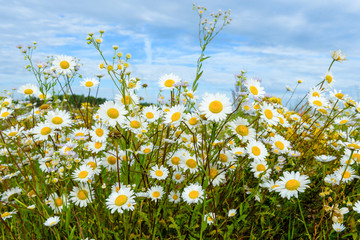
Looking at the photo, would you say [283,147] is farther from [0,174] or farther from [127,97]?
[0,174]

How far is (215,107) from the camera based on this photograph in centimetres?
164

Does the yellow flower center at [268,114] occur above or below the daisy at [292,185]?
above

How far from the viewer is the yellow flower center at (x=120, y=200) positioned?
181cm

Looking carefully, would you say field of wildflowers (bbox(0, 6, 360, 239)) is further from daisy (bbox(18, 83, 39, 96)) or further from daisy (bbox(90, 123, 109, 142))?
daisy (bbox(18, 83, 39, 96))

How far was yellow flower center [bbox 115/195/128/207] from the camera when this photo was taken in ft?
5.92

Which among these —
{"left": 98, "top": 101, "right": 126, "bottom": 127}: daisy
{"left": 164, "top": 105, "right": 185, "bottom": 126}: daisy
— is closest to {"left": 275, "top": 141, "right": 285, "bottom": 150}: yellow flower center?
{"left": 164, "top": 105, "right": 185, "bottom": 126}: daisy

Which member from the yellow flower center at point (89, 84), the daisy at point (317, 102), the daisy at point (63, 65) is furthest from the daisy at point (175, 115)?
the daisy at point (317, 102)

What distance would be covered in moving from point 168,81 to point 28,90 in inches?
72.8

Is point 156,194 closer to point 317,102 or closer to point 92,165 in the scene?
point 92,165

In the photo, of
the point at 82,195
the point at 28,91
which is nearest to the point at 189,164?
the point at 82,195

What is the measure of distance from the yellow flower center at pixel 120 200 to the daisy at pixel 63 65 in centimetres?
143

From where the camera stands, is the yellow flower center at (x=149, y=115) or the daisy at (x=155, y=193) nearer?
the daisy at (x=155, y=193)

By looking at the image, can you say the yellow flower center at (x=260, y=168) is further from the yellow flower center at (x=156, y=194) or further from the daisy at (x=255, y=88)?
the yellow flower center at (x=156, y=194)

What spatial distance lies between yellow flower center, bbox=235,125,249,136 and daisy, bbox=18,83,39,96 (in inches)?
100
